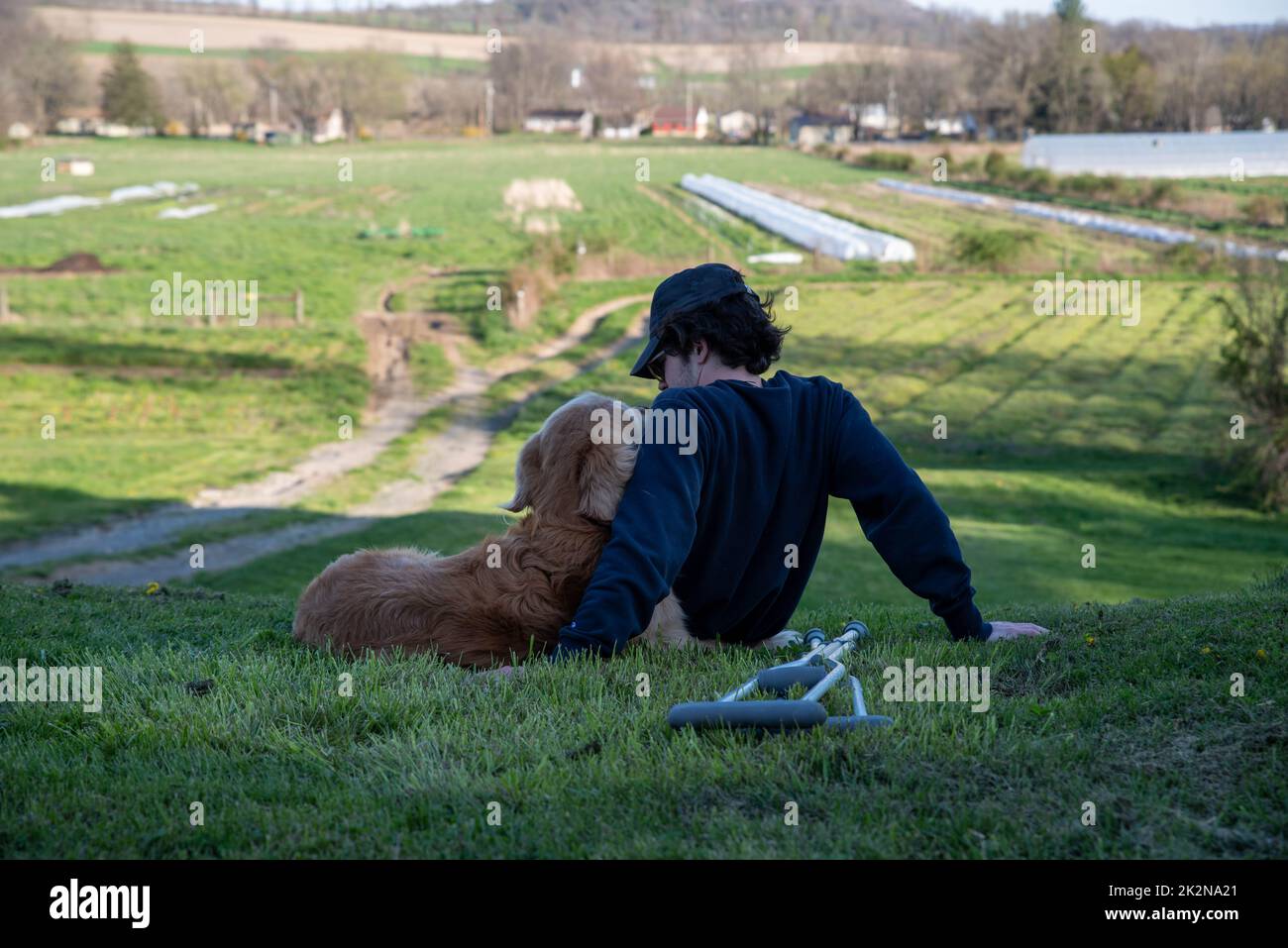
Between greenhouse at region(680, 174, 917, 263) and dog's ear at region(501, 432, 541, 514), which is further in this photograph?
greenhouse at region(680, 174, 917, 263)

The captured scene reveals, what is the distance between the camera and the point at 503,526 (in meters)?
21.6

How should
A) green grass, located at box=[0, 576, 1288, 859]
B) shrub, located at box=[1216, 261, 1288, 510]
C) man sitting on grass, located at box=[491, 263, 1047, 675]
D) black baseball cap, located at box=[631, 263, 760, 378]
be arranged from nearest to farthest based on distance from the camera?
1. green grass, located at box=[0, 576, 1288, 859]
2. man sitting on grass, located at box=[491, 263, 1047, 675]
3. black baseball cap, located at box=[631, 263, 760, 378]
4. shrub, located at box=[1216, 261, 1288, 510]

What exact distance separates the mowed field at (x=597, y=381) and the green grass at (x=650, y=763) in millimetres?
11052

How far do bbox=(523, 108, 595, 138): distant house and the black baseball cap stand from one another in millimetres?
129098

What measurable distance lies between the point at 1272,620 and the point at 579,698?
283cm

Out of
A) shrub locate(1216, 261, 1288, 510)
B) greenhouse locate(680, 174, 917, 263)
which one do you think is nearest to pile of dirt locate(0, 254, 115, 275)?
greenhouse locate(680, 174, 917, 263)

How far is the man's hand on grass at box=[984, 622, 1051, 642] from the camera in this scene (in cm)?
539

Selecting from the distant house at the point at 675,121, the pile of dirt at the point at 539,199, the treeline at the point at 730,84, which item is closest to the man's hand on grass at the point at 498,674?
the treeline at the point at 730,84

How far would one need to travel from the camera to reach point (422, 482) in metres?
24.7

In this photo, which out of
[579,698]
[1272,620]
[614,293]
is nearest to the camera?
[579,698]

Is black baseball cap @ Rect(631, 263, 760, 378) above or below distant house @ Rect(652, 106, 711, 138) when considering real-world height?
below

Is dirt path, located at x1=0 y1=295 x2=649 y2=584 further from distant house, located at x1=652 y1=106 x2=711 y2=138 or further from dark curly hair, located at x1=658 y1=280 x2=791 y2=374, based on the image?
distant house, located at x1=652 y1=106 x2=711 y2=138
